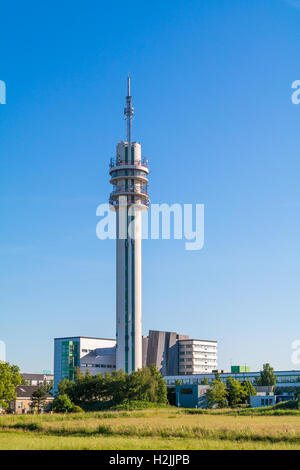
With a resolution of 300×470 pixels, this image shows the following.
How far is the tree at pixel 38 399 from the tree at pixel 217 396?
91.3 ft

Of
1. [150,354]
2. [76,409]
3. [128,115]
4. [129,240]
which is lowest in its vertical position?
[76,409]

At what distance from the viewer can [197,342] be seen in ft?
534

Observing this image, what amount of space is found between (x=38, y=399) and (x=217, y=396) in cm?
2959

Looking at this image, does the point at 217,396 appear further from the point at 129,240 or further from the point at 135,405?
the point at 129,240

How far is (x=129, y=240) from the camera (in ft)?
357

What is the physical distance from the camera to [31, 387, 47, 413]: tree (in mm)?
97188

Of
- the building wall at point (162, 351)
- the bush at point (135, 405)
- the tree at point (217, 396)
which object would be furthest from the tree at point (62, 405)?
the building wall at point (162, 351)

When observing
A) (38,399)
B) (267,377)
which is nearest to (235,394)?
(267,377)

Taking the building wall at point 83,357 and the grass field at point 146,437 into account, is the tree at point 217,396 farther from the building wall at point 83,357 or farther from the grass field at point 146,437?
the grass field at point 146,437

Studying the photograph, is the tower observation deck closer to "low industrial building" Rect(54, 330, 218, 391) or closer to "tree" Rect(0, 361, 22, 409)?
"low industrial building" Rect(54, 330, 218, 391)
